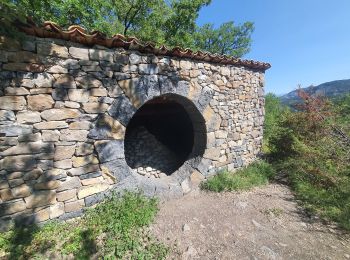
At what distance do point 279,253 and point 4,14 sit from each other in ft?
14.4

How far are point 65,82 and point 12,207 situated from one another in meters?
1.77

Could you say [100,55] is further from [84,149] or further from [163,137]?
[163,137]

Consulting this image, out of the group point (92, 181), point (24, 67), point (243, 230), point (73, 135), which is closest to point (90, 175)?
point (92, 181)

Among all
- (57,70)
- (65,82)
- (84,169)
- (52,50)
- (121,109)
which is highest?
(52,50)

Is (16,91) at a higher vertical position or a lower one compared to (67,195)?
higher

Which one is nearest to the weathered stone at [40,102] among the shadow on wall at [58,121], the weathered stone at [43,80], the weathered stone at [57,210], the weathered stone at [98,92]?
the shadow on wall at [58,121]

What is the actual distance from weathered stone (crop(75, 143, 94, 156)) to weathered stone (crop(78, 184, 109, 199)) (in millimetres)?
546

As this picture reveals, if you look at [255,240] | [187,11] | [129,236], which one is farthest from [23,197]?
[187,11]

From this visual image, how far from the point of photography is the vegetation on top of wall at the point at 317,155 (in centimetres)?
439

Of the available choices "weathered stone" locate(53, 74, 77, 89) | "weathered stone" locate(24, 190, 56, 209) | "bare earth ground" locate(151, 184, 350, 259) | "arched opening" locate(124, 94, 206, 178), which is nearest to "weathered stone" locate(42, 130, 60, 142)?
"weathered stone" locate(53, 74, 77, 89)

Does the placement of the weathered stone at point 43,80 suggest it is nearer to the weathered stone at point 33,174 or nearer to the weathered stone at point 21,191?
the weathered stone at point 33,174

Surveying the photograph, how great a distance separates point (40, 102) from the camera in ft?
9.79

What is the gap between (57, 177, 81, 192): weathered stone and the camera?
10.8ft

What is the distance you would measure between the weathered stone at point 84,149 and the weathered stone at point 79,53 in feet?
4.13
